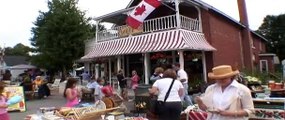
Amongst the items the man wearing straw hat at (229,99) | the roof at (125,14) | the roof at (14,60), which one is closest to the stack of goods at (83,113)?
the man wearing straw hat at (229,99)

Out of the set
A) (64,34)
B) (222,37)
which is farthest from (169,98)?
(64,34)

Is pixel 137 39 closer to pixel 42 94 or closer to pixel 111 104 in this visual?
pixel 42 94

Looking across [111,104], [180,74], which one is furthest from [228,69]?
[180,74]

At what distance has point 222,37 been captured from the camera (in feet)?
71.0

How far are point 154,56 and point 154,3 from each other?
4.29 meters

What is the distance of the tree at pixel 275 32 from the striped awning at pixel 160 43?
31.2m

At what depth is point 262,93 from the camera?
8.51 meters

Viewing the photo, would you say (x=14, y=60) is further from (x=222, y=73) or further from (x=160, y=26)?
(x=222, y=73)

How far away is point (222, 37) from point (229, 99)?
1799 cm

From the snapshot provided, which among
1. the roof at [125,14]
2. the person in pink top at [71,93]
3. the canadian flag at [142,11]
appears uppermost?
the roof at [125,14]

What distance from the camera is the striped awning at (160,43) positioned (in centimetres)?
1797

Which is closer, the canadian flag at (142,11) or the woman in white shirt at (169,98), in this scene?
the woman in white shirt at (169,98)

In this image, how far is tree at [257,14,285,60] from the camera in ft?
157

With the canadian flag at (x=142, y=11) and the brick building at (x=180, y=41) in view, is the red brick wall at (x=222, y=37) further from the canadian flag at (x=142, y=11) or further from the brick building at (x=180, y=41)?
the canadian flag at (x=142, y=11)
